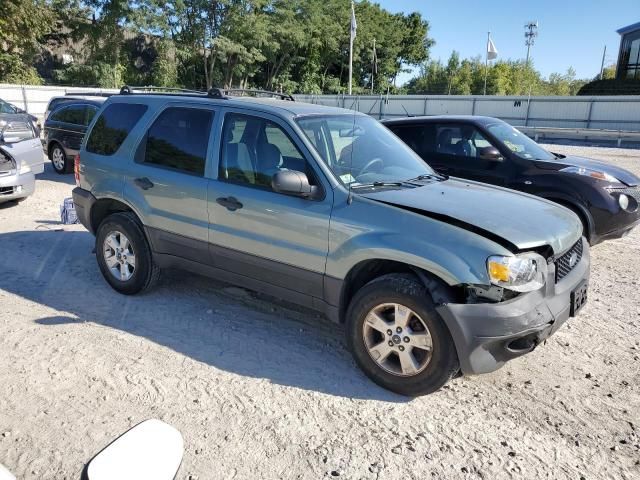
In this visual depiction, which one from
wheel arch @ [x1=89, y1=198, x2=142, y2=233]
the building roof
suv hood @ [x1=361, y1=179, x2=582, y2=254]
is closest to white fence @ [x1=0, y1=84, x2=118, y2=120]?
wheel arch @ [x1=89, y1=198, x2=142, y2=233]

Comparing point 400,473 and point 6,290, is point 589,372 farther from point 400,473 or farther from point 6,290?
point 6,290

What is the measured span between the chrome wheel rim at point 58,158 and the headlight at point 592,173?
10702mm

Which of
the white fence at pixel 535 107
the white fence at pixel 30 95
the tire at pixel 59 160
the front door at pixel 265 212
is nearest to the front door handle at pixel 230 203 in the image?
the front door at pixel 265 212

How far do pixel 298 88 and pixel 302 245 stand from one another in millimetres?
48365

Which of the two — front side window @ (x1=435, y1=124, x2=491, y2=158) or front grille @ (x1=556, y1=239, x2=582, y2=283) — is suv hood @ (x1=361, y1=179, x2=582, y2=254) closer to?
front grille @ (x1=556, y1=239, x2=582, y2=283)

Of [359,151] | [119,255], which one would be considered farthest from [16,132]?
[359,151]

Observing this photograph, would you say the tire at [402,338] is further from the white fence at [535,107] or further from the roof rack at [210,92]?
the white fence at [535,107]

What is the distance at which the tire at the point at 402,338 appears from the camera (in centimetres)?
324

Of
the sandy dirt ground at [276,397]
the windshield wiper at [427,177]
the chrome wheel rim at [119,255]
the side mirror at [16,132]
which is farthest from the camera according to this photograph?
the side mirror at [16,132]

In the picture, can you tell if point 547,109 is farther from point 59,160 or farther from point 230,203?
point 230,203

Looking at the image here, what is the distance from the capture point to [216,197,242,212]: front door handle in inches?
160

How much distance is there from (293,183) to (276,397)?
1444 mm

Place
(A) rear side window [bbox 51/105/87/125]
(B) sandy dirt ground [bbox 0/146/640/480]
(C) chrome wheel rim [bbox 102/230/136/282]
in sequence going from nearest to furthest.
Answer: (B) sandy dirt ground [bbox 0/146/640/480]
(C) chrome wheel rim [bbox 102/230/136/282]
(A) rear side window [bbox 51/105/87/125]

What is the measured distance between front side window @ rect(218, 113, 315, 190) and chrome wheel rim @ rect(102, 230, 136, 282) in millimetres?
1372
